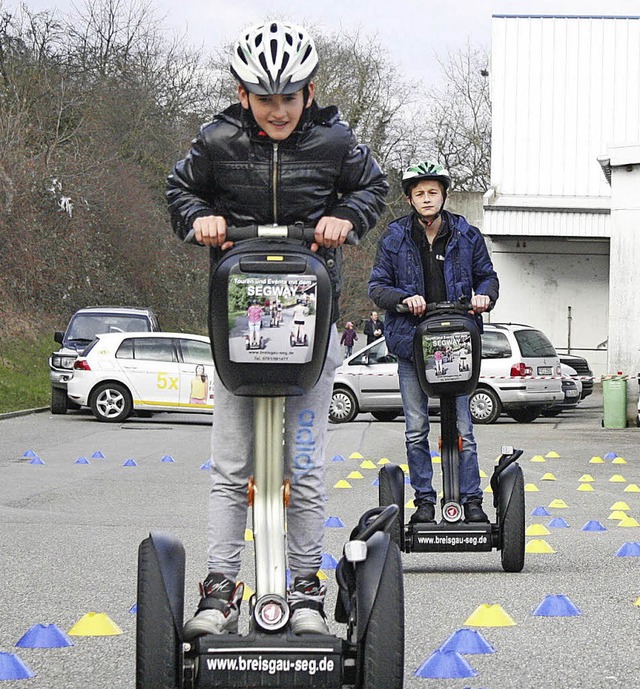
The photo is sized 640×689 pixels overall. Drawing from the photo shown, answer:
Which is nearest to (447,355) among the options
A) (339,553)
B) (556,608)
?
(339,553)

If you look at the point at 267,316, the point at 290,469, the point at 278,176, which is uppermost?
the point at 278,176

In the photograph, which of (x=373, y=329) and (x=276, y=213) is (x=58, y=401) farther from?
(x=276, y=213)

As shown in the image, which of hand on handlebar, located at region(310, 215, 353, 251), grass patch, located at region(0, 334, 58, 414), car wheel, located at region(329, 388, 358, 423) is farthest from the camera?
grass patch, located at region(0, 334, 58, 414)

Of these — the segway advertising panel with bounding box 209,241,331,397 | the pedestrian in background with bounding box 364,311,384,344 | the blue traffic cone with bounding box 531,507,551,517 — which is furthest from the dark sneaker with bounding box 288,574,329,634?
the pedestrian in background with bounding box 364,311,384,344

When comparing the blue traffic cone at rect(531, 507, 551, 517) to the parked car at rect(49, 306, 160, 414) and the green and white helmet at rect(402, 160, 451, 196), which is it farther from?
the parked car at rect(49, 306, 160, 414)

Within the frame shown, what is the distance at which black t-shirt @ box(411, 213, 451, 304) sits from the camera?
7547mm

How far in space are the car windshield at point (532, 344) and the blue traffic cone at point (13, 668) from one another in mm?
18645

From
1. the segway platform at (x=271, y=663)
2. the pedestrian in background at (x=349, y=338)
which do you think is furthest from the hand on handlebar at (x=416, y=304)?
the pedestrian in background at (x=349, y=338)

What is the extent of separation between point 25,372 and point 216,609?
89.1ft

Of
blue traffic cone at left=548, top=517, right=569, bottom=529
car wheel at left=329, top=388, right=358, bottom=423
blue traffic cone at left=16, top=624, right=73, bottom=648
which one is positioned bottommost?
car wheel at left=329, top=388, right=358, bottom=423

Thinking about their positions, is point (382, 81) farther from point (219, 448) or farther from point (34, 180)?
point (219, 448)

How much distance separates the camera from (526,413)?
23.6 m

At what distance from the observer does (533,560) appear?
25.7ft

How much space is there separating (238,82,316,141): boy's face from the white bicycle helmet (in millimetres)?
72
